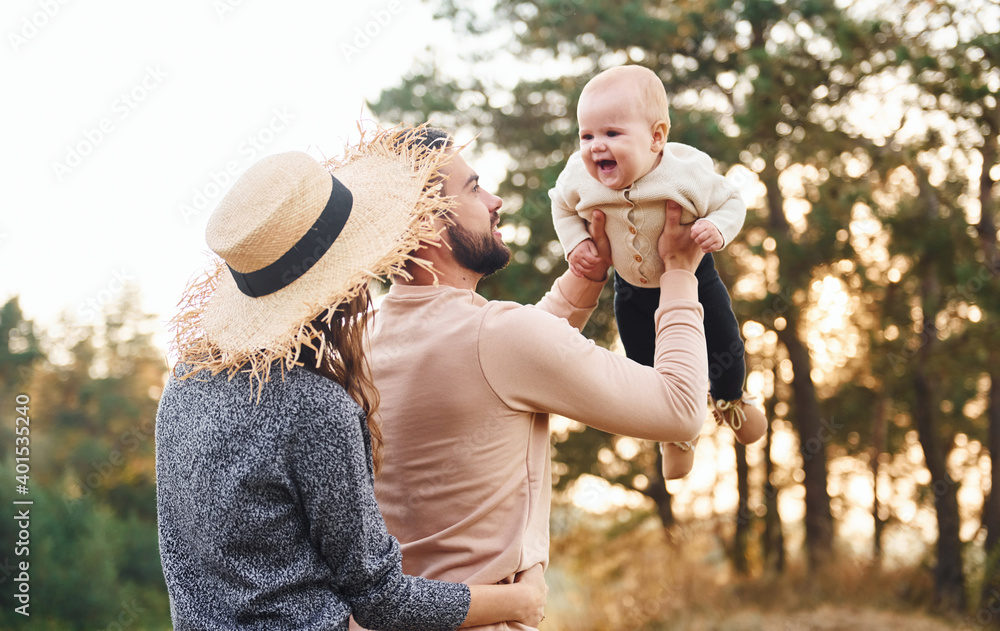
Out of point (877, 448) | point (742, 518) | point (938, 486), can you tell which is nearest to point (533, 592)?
point (938, 486)

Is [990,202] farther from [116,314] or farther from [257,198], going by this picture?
[116,314]

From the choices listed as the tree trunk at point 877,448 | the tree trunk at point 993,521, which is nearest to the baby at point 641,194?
the tree trunk at point 993,521

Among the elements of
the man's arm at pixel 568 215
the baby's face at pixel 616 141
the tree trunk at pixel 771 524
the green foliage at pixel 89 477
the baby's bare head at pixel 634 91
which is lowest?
the tree trunk at pixel 771 524

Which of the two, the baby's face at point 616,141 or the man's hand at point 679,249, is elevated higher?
the baby's face at point 616,141

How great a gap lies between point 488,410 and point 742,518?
518 inches

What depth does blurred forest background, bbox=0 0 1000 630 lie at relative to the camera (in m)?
8.16

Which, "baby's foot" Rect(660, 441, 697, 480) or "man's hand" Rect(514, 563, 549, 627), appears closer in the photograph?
"man's hand" Rect(514, 563, 549, 627)

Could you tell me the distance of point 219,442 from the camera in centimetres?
137

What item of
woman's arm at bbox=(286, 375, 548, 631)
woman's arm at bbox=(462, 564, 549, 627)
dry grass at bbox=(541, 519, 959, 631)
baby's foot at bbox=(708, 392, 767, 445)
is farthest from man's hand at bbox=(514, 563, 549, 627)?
dry grass at bbox=(541, 519, 959, 631)

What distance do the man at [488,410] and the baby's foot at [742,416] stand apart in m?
0.78

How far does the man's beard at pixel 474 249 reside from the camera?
1.93 meters

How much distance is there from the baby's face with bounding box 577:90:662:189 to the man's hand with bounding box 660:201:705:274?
0.69 feet

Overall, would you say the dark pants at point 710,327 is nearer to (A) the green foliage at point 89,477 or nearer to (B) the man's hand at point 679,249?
(B) the man's hand at point 679,249

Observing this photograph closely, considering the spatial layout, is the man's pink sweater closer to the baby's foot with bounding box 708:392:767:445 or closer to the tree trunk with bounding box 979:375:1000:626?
the baby's foot with bounding box 708:392:767:445
